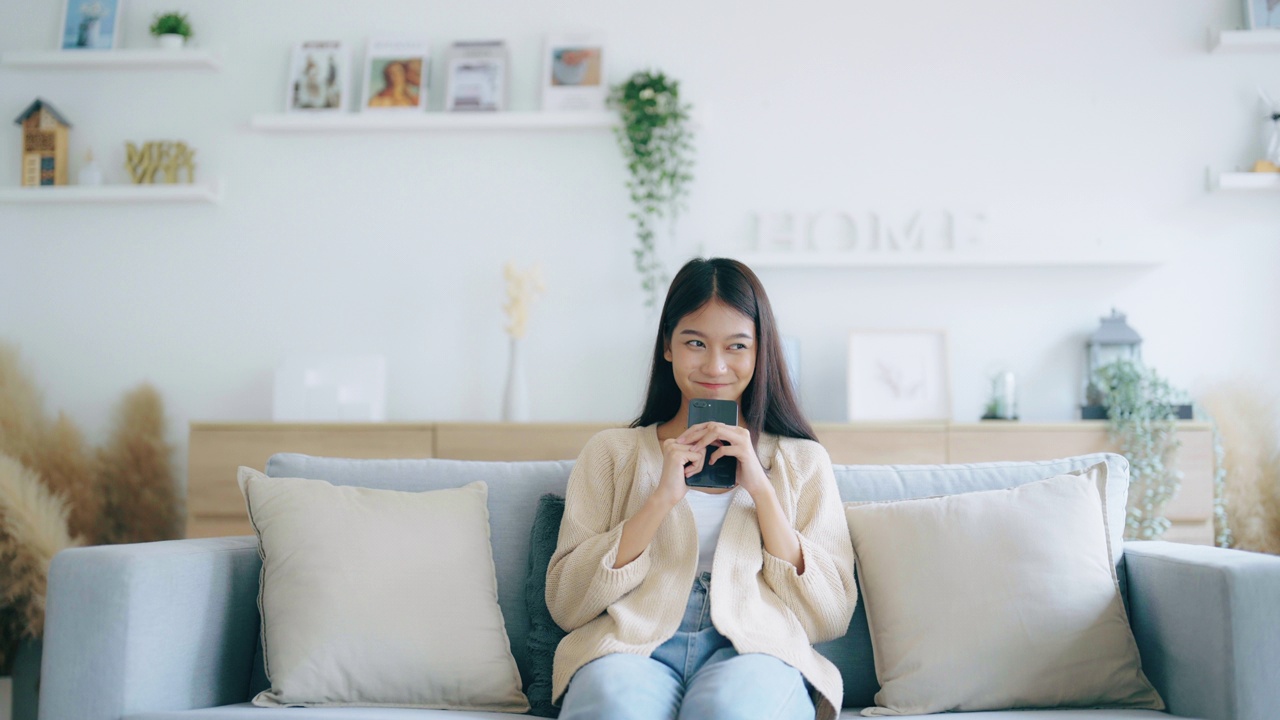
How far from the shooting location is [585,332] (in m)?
3.50

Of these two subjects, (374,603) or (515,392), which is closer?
(374,603)

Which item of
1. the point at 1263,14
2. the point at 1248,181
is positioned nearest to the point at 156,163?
the point at 1248,181

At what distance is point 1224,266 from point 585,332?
220 cm

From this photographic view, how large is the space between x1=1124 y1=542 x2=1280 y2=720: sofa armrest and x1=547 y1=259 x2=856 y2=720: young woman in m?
0.52

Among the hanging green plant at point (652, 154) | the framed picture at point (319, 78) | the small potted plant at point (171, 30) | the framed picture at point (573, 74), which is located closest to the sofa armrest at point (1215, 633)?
the hanging green plant at point (652, 154)

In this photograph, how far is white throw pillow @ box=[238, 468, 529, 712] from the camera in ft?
5.49

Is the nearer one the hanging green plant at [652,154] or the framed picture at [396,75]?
the hanging green plant at [652,154]

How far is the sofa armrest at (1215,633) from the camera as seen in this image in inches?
59.6

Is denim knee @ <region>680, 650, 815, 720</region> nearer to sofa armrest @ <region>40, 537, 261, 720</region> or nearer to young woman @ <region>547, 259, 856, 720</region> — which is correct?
young woman @ <region>547, 259, 856, 720</region>

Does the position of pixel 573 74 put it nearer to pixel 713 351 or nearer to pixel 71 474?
Answer: pixel 713 351

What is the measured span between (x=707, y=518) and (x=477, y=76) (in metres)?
2.25

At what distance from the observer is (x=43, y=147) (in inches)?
139

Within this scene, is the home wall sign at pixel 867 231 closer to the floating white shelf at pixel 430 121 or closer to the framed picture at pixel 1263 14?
→ the floating white shelf at pixel 430 121

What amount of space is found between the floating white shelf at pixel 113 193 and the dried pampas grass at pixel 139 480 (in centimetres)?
69
